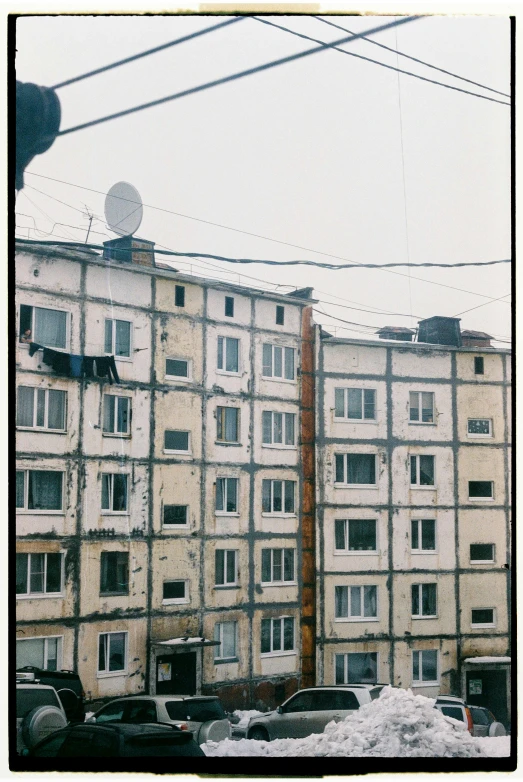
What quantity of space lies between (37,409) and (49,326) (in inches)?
17.0

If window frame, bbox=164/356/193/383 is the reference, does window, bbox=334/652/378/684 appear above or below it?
below

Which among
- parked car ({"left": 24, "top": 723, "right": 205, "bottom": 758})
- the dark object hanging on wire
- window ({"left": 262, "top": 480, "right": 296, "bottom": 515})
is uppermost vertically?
the dark object hanging on wire

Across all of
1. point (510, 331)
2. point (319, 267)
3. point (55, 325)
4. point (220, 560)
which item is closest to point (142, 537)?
point (220, 560)

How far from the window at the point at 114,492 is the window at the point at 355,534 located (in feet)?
3.73

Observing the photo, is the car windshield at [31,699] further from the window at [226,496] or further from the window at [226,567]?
the window at [226,496]

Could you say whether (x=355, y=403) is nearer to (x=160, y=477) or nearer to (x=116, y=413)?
(x=160, y=477)

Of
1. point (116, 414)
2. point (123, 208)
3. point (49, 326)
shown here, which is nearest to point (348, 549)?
point (116, 414)

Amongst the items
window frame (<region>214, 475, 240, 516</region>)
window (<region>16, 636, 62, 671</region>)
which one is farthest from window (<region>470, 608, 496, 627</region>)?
window (<region>16, 636, 62, 671</region>)

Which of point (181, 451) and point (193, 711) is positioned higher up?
point (181, 451)

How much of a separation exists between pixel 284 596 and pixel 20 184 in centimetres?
257

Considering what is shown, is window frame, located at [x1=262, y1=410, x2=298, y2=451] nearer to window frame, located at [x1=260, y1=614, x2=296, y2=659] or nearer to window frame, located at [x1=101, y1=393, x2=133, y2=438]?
window frame, located at [x1=101, y1=393, x2=133, y2=438]

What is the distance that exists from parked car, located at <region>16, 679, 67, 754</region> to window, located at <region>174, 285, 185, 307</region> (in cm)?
207

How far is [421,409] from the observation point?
4.12 meters

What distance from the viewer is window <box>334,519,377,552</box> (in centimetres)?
405
